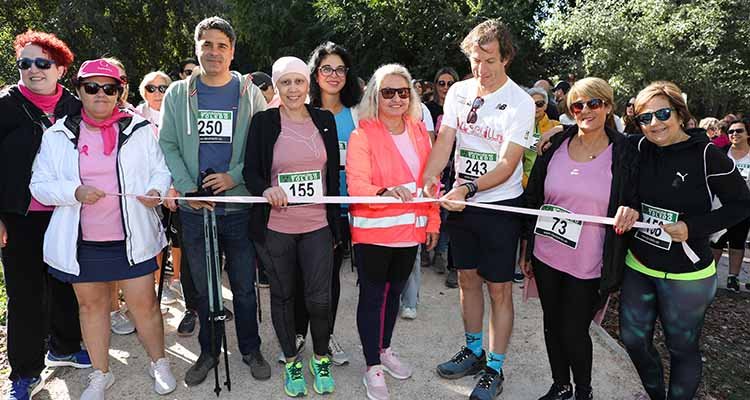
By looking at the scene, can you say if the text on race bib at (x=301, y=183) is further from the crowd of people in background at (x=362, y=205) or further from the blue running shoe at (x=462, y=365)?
the blue running shoe at (x=462, y=365)

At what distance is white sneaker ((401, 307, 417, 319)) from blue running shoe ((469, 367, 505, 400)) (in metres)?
1.26

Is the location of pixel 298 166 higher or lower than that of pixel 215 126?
lower

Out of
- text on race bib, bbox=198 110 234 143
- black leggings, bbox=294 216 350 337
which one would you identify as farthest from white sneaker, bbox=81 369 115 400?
text on race bib, bbox=198 110 234 143

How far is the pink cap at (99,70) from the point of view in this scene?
3.06m

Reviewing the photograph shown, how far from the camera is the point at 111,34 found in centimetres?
1752

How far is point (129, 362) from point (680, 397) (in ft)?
12.2

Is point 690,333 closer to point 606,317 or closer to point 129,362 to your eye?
point 606,317

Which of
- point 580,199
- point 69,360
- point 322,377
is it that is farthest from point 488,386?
point 69,360

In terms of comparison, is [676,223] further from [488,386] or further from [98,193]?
[98,193]

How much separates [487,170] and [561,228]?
57 cm

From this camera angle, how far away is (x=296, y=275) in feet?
11.5

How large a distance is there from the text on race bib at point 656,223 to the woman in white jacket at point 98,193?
284 cm

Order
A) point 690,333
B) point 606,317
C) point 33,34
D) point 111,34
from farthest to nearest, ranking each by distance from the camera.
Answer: point 111,34, point 606,317, point 33,34, point 690,333

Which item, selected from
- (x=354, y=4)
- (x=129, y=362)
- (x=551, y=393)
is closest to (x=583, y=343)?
(x=551, y=393)
